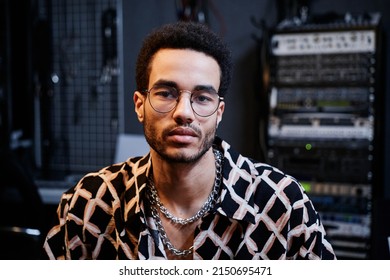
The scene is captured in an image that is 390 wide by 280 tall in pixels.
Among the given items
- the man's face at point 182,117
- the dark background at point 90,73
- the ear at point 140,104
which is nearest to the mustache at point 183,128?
the man's face at point 182,117

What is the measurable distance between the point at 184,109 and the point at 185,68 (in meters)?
0.09

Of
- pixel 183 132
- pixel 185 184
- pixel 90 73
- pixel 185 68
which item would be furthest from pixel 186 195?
pixel 90 73

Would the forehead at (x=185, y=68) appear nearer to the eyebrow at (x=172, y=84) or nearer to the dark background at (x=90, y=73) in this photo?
the eyebrow at (x=172, y=84)

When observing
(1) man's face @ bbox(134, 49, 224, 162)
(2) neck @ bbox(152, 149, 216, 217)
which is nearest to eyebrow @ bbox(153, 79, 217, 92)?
(1) man's face @ bbox(134, 49, 224, 162)

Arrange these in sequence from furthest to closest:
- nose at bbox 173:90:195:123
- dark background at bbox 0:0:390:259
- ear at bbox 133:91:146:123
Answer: dark background at bbox 0:0:390:259, ear at bbox 133:91:146:123, nose at bbox 173:90:195:123

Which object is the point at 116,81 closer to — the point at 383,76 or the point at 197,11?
the point at 197,11

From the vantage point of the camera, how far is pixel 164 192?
1.08 metres

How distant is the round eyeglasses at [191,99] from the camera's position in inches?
38.7

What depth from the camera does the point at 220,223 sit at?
1029 mm

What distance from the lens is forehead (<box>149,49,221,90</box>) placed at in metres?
0.98

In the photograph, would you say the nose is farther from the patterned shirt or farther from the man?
the patterned shirt

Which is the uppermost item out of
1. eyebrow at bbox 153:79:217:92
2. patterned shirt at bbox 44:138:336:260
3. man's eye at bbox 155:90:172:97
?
eyebrow at bbox 153:79:217:92
